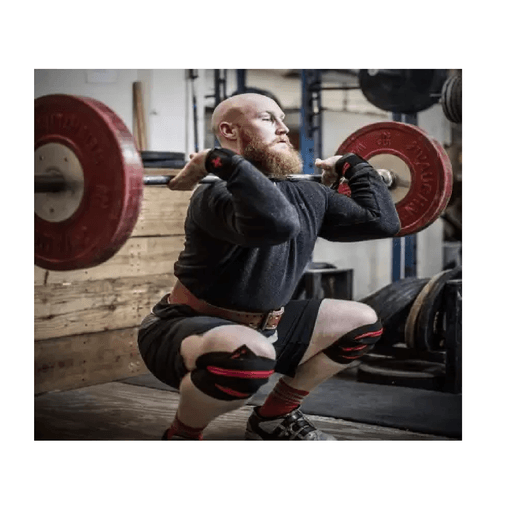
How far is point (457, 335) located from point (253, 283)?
104 cm

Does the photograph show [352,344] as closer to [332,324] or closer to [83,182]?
[332,324]

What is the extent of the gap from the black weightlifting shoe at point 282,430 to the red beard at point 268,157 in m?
0.75

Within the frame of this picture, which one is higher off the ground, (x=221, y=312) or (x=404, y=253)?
(x=404, y=253)

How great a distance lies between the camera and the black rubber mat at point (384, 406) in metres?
2.95

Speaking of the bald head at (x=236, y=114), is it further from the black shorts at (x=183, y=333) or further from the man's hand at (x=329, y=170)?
the black shorts at (x=183, y=333)

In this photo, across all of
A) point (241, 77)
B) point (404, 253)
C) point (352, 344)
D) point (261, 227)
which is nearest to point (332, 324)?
point (352, 344)

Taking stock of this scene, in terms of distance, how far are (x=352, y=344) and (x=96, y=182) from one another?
0.94 metres

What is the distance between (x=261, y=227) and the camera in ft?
8.07

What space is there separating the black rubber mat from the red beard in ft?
2.10

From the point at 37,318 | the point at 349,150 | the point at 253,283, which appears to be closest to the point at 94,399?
the point at 37,318

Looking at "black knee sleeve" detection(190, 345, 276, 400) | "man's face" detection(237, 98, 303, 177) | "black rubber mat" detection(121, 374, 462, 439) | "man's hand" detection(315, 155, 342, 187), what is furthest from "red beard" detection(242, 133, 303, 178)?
"black rubber mat" detection(121, 374, 462, 439)

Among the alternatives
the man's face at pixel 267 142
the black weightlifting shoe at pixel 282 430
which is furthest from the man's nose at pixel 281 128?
the black weightlifting shoe at pixel 282 430

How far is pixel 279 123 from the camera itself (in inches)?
109

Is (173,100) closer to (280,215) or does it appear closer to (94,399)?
(280,215)
